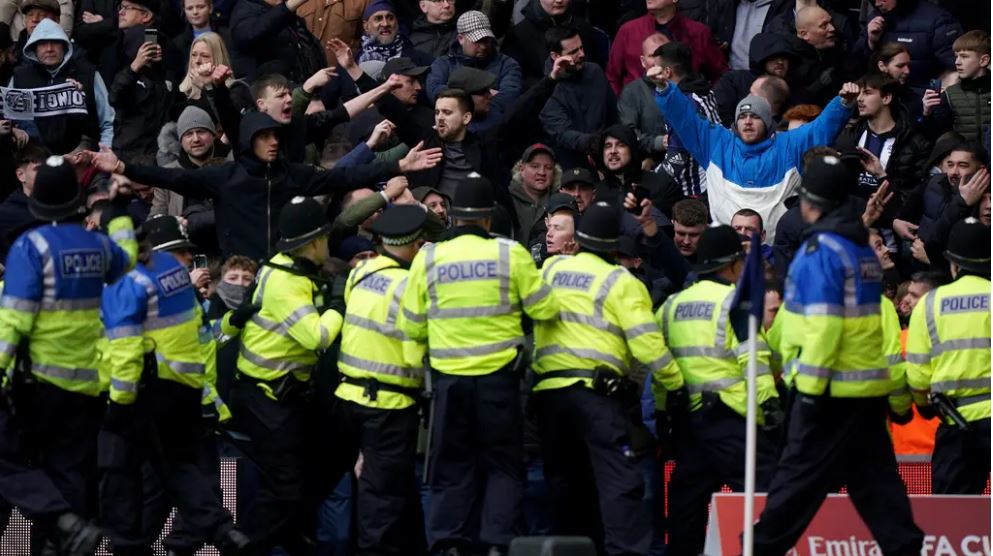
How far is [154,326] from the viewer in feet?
48.3

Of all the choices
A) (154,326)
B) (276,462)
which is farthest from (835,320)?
(154,326)

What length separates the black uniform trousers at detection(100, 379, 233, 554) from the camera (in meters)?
14.6

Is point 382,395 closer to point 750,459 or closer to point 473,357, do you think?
point 473,357

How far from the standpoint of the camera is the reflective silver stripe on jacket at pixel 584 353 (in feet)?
47.3

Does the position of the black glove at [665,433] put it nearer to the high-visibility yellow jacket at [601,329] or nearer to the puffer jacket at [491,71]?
the high-visibility yellow jacket at [601,329]

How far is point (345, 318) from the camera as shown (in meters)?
14.9

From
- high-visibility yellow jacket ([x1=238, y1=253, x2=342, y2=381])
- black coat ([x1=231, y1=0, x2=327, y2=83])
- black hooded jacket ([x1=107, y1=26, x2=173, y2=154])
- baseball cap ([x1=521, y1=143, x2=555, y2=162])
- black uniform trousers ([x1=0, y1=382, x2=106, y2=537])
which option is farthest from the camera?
black coat ([x1=231, y1=0, x2=327, y2=83])

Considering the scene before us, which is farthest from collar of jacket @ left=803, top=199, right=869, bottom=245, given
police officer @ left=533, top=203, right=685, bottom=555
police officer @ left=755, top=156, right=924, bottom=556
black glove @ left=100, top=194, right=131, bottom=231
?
black glove @ left=100, top=194, right=131, bottom=231

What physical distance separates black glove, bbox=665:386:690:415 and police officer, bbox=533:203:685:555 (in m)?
0.07

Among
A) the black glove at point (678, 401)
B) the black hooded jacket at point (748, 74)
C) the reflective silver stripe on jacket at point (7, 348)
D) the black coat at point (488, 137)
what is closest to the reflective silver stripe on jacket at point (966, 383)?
the black glove at point (678, 401)

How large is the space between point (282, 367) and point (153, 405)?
88 centimetres

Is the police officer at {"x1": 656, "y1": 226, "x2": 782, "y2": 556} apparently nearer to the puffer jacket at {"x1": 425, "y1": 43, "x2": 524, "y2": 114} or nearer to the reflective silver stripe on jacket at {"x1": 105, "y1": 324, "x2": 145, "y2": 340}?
the reflective silver stripe on jacket at {"x1": 105, "y1": 324, "x2": 145, "y2": 340}

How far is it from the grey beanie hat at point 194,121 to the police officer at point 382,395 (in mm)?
3940

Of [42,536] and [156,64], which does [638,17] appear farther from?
[42,536]
